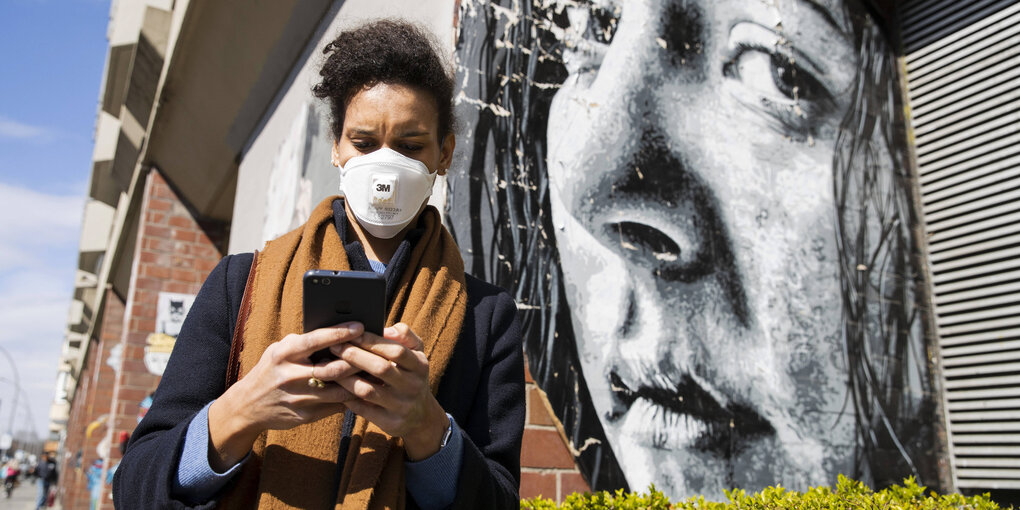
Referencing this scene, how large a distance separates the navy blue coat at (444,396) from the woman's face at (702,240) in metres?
1.71

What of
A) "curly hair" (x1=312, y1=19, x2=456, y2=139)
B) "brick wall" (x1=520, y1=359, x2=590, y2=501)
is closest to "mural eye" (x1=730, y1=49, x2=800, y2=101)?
"brick wall" (x1=520, y1=359, x2=590, y2=501)

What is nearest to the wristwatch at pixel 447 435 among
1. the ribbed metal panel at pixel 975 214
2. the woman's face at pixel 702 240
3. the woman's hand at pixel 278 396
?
the woman's hand at pixel 278 396

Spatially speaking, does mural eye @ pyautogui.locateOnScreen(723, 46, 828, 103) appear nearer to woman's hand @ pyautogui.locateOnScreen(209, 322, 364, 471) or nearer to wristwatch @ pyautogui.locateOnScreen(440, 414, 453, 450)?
wristwatch @ pyautogui.locateOnScreen(440, 414, 453, 450)

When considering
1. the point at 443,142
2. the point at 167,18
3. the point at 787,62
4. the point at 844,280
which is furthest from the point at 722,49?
the point at 167,18

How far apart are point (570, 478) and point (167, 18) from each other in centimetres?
571

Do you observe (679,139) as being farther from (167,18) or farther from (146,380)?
(146,380)

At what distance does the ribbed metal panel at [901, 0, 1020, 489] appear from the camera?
4.05 m

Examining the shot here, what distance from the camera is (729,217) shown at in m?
3.76

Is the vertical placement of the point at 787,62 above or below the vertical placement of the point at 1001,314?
above

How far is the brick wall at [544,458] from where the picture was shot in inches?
113

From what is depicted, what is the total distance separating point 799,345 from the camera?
3.74 metres

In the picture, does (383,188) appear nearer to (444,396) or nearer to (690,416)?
(444,396)

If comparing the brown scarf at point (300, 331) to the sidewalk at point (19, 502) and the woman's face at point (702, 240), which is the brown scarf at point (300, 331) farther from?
the sidewalk at point (19, 502)

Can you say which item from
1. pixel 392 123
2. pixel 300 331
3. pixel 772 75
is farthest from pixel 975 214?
pixel 300 331
